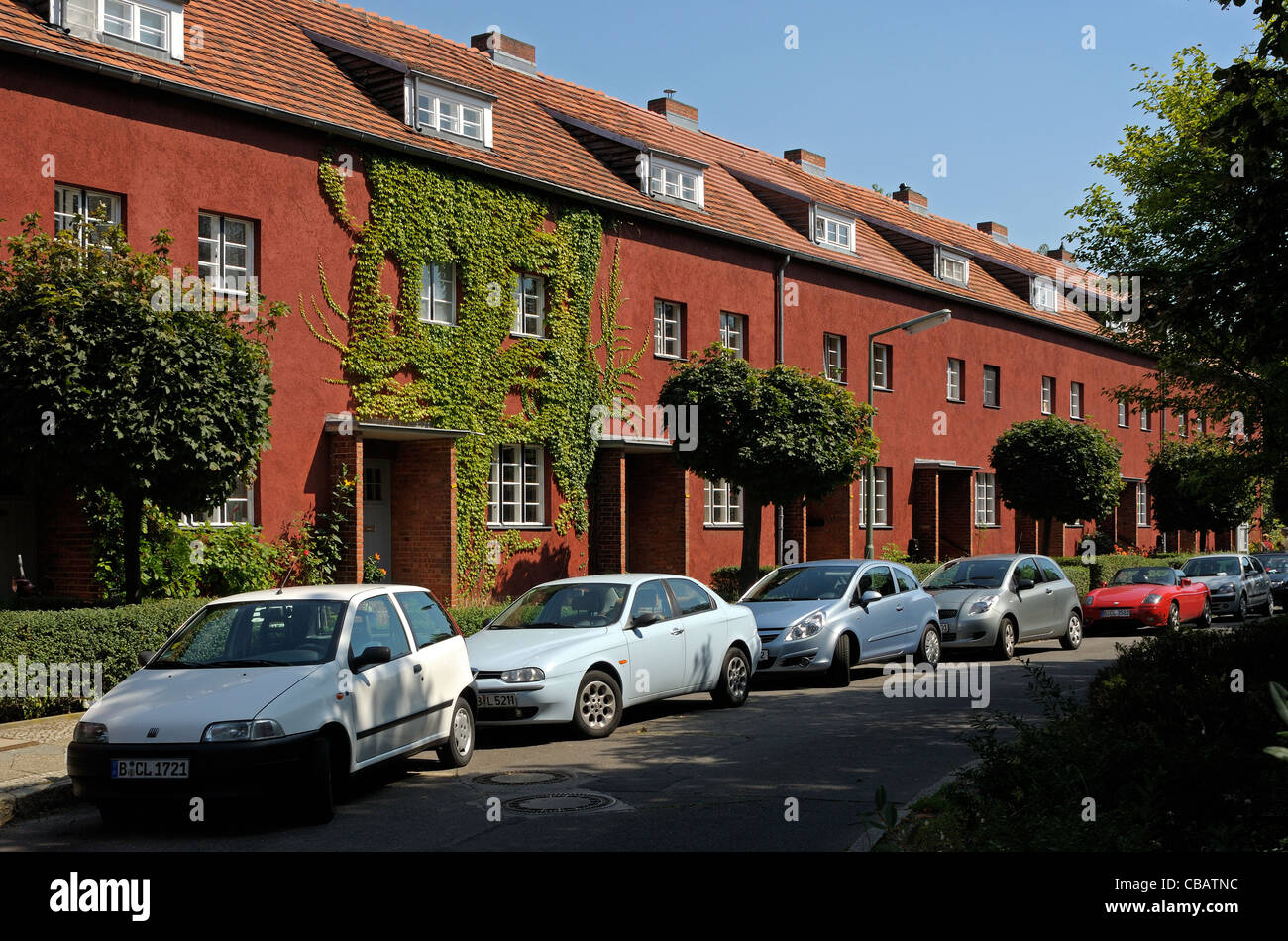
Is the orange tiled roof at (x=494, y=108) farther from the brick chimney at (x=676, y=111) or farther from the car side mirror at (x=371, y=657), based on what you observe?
the car side mirror at (x=371, y=657)

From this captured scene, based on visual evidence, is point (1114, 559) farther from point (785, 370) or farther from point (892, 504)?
point (785, 370)

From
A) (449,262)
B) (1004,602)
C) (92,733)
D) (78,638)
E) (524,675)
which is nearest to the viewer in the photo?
(92,733)

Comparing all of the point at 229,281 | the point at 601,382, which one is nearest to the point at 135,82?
the point at 229,281

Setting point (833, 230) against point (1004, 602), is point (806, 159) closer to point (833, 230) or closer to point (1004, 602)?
point (833, 230)

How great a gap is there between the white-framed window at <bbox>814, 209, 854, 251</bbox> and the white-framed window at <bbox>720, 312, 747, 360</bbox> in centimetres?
484

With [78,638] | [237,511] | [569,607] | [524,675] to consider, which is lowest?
[524,675]

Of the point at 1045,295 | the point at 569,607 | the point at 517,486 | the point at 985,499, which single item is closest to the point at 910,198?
the point at 1045,295

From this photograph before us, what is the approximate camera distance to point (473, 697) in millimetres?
10500

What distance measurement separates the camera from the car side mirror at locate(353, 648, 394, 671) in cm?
872

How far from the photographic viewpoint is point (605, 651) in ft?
38.7

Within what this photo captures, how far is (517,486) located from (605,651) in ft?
37.2

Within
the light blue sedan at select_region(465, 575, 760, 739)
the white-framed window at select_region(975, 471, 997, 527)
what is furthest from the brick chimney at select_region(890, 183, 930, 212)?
the light blue sedan at select_region(465, 575, 760, 739)

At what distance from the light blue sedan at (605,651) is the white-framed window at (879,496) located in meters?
18.6

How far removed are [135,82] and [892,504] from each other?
870 inches
